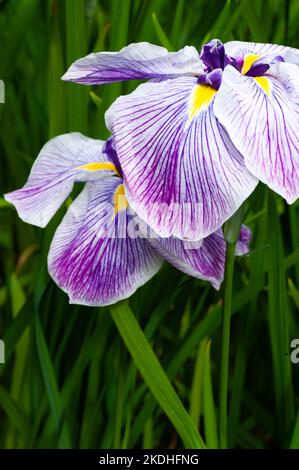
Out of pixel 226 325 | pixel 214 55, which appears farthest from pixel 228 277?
pixel 214 55

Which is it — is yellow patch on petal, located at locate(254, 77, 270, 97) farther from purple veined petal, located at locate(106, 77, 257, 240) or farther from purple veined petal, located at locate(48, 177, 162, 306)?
purple veined petal, located at locate(48, 177, 162, 306)

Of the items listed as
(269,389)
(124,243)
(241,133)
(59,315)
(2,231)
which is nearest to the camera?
(241,133)

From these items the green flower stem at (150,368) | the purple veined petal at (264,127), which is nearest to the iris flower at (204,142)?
the purple veined petal at (264,127)

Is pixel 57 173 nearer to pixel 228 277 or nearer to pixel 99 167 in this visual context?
pixel 99 167

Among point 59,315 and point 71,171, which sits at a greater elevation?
point 71,171

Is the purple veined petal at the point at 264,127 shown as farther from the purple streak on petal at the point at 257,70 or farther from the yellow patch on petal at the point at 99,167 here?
the yellow patch on petal at the point at 99,167

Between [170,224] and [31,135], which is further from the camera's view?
[31,135]

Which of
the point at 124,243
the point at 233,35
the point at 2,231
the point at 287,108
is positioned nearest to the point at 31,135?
the point at 2,231

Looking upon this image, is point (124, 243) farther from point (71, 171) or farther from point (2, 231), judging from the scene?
point (2, 231)
